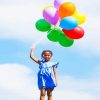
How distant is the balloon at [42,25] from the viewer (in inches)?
5094

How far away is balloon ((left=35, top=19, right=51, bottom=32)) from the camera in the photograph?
129375 millimetres

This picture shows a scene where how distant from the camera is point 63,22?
129m

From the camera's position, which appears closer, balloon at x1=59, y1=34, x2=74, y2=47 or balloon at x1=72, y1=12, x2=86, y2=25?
balloon at x1=72, y1=12, x2=86, y2=25

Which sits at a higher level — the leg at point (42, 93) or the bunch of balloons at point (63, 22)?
the bunch of balloons at point (63, 22)

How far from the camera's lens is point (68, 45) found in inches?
5098

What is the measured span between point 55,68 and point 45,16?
1.65m

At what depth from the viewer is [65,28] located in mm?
129125

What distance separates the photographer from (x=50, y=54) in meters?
129

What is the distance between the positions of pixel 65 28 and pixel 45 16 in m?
0.82

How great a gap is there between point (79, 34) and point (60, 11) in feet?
3.07

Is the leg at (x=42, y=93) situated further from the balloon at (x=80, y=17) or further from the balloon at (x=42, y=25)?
the balloon at (x=80, y=17)

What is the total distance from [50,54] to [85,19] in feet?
5.08

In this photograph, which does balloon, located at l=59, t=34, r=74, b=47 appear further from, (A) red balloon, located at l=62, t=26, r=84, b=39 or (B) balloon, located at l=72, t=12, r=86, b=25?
(B) balloon, located at l=72, t=12, r=86, b=25

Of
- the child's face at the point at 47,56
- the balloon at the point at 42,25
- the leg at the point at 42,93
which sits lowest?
the leg at the point at 42,93
